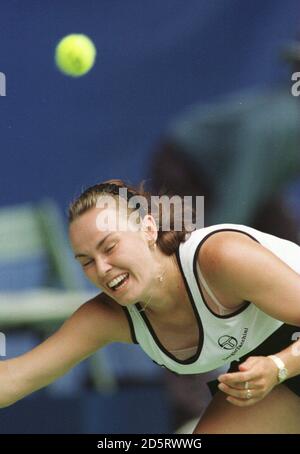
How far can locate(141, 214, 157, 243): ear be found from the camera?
199cm

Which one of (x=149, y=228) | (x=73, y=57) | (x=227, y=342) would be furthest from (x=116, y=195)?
(x=73, y=57)

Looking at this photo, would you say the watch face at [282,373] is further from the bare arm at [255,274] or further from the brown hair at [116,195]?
the brown hair at [116,195]

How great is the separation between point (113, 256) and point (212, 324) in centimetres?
27

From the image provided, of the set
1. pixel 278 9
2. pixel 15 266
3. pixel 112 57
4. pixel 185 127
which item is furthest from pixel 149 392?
pixel 278 9

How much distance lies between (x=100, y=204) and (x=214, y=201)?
3.83 ft

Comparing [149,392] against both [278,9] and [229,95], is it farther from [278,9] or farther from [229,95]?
[278,9]

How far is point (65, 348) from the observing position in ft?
6.82

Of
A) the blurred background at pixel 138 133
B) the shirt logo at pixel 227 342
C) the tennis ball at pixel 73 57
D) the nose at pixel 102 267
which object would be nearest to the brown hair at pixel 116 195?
the nose at pixel 102 267

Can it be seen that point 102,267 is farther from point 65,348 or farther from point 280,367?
point 280,367

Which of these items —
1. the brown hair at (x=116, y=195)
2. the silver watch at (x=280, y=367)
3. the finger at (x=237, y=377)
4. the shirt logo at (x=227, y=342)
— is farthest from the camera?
the shirt logo at (x=227, y=342)

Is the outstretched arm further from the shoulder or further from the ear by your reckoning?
the shoulder

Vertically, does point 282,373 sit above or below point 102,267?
below

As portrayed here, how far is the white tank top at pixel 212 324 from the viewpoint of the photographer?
1.98 metres

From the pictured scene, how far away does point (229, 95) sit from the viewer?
10.0 feet
